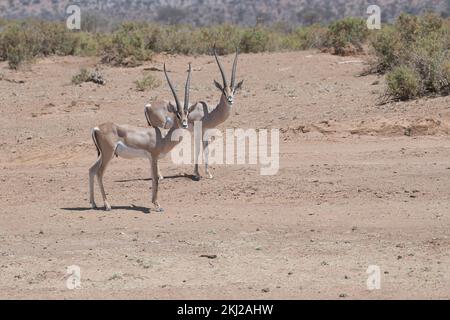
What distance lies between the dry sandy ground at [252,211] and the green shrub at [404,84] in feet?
1.60

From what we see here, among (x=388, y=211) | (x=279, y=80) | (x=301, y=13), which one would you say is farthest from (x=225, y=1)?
(x=388, y=211)

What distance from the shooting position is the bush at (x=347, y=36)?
27812 mm

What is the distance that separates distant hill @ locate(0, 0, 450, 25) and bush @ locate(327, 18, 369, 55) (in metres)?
42.4

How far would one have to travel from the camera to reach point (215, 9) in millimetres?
87812

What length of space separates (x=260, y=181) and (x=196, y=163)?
1146mm

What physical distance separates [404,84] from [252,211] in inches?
294

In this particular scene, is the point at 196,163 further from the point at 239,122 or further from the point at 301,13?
the point at 301,13

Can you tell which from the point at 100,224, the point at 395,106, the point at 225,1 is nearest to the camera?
the point at 100,224

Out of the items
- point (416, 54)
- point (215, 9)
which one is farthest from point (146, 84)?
point (215, 9)

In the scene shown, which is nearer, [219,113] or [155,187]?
[155,187]

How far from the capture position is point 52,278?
345 inches

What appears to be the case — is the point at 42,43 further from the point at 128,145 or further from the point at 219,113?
the point at 128,145

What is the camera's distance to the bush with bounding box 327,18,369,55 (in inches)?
1095

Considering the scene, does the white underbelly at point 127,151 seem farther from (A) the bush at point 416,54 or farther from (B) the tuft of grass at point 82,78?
(B) the tuft of grass at point 82,78
